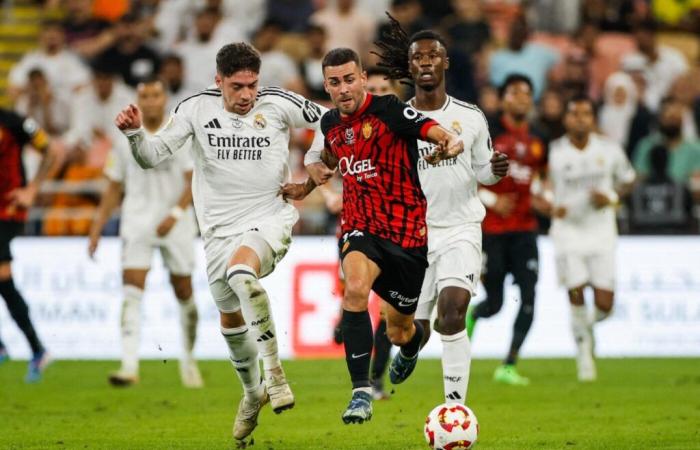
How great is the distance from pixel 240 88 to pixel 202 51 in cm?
1087

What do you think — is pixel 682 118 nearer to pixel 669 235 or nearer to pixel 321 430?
pixel 669 235

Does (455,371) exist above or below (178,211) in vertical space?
below

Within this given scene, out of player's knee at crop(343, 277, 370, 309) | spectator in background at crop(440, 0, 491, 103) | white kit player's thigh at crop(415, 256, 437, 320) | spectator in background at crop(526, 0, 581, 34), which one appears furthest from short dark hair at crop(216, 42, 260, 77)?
spectator in background at crop(526, 0, 581, 34)

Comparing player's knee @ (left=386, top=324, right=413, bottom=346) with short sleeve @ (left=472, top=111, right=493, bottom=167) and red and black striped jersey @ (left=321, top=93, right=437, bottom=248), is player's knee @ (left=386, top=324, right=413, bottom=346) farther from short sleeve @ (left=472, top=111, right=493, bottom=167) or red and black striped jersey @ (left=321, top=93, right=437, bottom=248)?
short sleeve @ (left=472, top=111, right=493, bottom=167)

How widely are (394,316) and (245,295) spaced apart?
1.10 metres

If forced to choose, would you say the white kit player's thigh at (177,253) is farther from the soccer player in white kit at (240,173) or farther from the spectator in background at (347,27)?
the spectator in background at (347,27)

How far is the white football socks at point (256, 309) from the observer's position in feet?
28.9

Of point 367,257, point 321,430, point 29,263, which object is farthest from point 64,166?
point 367,257

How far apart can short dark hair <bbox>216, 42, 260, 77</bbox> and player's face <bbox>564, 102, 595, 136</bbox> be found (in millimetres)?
5856

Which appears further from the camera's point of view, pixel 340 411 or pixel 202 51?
pixel 202 51

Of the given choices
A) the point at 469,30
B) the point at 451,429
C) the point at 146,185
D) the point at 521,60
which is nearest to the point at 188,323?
the point at 146,185

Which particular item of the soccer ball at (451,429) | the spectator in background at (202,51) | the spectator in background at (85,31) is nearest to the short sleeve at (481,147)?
the soccer ball at (451,429)

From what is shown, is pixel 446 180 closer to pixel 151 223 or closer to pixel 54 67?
pixel 151 223

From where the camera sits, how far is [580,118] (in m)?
14.2
